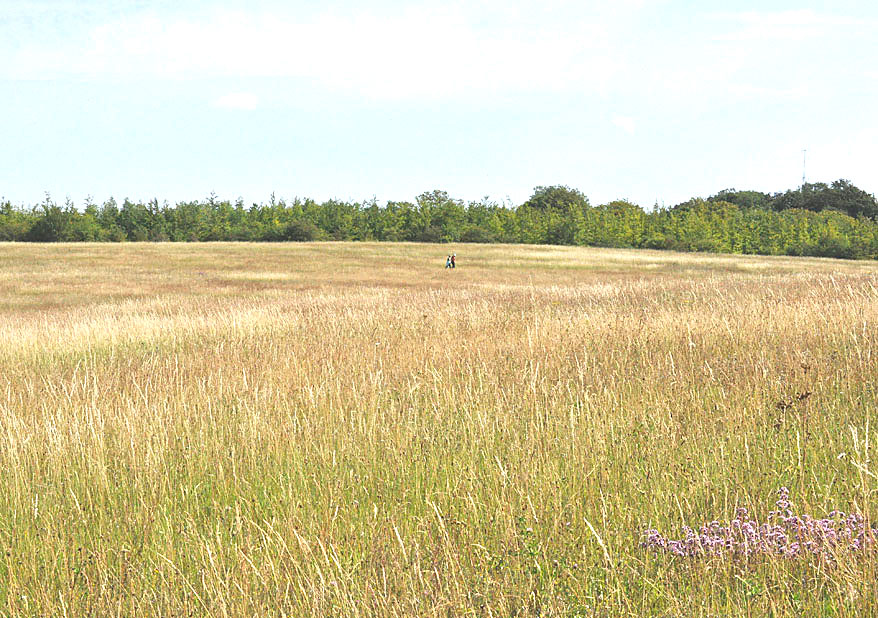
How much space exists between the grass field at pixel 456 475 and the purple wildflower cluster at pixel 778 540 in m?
0.05

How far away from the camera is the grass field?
2.70 meters

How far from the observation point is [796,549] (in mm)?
2748

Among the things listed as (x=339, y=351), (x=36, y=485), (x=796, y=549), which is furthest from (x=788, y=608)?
(x=339, y=351)

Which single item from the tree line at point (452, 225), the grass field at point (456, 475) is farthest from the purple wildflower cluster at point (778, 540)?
the tree line at point (452, 225)

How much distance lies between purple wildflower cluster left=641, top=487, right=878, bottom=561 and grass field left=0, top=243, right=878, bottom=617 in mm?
55

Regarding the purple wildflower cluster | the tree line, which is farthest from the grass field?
Answer: the tree line

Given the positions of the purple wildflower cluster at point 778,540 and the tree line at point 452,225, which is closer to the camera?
the purple wildflower cluster at point 778,540

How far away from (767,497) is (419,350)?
206 inches

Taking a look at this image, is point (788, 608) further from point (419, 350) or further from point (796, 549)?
point (419, 350)

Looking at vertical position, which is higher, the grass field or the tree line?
the tree line

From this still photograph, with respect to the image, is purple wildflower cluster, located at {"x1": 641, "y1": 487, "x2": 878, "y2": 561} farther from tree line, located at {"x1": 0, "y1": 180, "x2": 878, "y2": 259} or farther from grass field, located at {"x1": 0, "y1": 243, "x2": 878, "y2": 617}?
tree line, located at {"x1": 0, "y1": 180, "x2": 878, "y2": 259}

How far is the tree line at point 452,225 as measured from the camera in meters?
84.9

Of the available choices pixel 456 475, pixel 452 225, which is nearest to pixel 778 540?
pixel 456 475

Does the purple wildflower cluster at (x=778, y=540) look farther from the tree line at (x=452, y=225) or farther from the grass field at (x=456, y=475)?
the tree line at (x=452, y=225)
